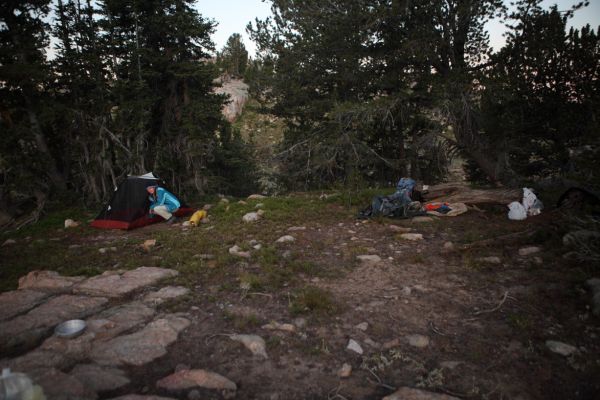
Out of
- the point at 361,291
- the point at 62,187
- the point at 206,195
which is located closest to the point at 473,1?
the point at 361,291

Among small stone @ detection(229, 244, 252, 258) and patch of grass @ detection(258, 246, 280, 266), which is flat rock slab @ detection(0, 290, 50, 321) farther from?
patch of grass @ detection(258, 246, 280, 266)

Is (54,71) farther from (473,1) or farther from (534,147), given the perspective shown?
(534,147)

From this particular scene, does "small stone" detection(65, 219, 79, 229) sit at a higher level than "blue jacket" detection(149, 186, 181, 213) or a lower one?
lower

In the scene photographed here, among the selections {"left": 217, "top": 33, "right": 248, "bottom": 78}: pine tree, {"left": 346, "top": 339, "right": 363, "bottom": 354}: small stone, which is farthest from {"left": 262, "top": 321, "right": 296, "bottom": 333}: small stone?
{"left": 217, "top": 33, "right": 248, "bottom": 78}: pine tree

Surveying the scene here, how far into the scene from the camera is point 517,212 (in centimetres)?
657

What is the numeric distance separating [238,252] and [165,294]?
67.0 inches

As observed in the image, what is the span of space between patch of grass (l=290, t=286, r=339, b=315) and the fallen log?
580cm

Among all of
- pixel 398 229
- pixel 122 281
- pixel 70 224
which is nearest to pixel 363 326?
pixel 122 281

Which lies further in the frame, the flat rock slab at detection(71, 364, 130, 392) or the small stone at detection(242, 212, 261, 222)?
the small stone at detection(242, 212, 261, 222)

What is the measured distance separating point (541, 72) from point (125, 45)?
1266cm

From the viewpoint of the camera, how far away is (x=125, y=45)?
11.1m

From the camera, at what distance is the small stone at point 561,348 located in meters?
2.65

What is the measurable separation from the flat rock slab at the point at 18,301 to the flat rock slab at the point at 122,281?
397mm

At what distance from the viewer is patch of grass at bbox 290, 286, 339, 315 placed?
3.47 meters
